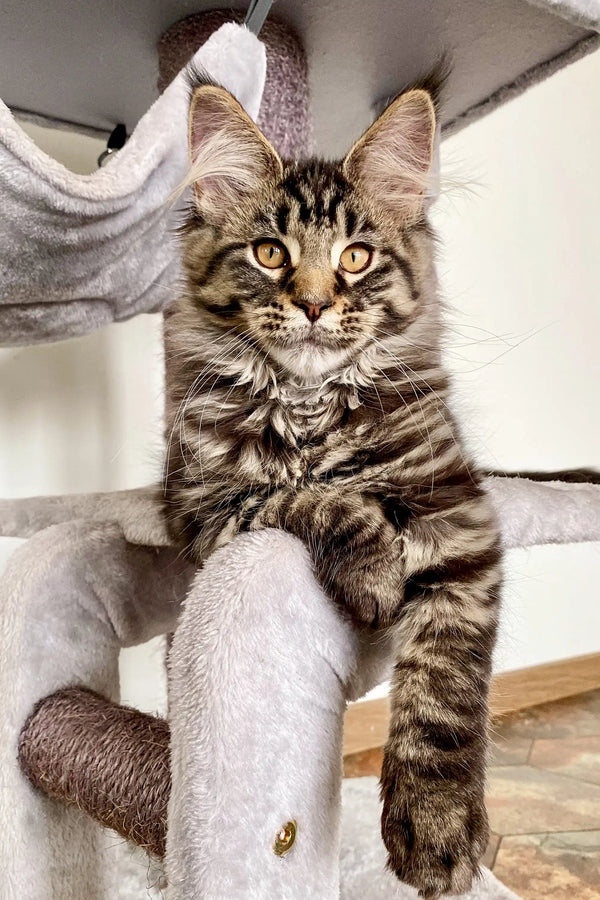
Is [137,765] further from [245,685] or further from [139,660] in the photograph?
[139,660]

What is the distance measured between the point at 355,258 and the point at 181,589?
0.61 meters

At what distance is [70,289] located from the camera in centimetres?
123

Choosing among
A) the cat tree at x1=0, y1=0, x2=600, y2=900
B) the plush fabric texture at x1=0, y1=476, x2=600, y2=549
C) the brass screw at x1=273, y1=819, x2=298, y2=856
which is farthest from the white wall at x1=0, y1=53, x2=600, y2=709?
the brass screw at x1=273, y1=819, x2=298, y2=856

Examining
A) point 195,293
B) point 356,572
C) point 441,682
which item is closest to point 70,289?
point 195,293

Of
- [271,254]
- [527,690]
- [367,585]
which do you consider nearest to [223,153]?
[271,254]

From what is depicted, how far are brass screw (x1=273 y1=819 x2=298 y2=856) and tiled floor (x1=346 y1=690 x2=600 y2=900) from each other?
704mm

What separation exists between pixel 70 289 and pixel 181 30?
48cm

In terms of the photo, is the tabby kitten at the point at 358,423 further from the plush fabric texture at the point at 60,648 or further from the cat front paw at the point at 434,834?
the plush fabric texture at the point at 60,648

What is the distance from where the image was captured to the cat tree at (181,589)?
67cm

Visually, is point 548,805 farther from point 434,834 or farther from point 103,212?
point 103,212

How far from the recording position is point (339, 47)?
1330mm

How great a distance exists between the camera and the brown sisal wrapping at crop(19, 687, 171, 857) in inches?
30.8

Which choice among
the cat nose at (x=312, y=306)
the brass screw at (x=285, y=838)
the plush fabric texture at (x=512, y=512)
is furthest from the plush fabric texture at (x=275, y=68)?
the brass screw at (x=285, y=838)

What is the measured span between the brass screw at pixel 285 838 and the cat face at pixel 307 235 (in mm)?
503
